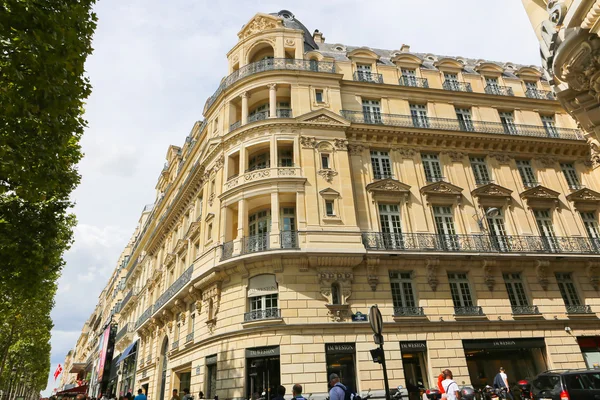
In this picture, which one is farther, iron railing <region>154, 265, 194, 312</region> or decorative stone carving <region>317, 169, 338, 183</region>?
iron railing <region>154, 265, 194, 312</region>

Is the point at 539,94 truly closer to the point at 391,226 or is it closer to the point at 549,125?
the point at 549,125

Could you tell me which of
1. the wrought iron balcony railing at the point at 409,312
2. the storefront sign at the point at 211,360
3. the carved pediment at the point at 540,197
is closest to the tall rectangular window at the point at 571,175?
the carved pediment at the point at 540,197

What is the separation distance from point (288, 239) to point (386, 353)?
20.9 feet

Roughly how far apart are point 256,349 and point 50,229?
29.3 feet

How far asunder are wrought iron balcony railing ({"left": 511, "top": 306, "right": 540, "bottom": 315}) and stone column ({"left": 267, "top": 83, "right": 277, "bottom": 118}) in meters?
15.0

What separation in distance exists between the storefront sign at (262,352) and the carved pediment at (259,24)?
59.6 feet

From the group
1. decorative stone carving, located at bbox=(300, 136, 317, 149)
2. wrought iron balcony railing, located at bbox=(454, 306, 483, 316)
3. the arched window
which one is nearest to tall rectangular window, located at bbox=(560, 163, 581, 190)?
wrought iron balcony railing, located at bbox=(454, 306, 483, 316)

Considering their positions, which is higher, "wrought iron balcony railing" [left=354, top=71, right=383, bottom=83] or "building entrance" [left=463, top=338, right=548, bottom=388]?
"wrought iron balcony railing" [left=354, top=71, right=383, bottom=83]

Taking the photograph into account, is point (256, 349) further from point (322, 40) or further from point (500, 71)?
point (500, 71)

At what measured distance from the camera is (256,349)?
1636cm

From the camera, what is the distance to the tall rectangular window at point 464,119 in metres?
23.5

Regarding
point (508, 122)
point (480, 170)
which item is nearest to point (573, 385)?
point (480, 170)

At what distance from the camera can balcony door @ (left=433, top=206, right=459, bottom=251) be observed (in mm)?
19438

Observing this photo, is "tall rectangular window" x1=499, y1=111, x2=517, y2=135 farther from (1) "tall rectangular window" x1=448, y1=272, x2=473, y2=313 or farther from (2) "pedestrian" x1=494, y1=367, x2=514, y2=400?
(2) "pedestrian" x1=494, y1=367, x2=514, y2=400
